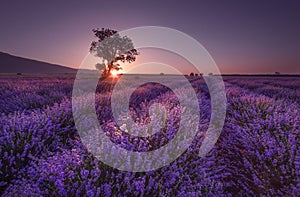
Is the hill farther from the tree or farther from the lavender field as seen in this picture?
the lavender field

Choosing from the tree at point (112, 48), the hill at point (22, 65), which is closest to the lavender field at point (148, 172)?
the tree at point (112, 48)

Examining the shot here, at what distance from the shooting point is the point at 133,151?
6.66ft

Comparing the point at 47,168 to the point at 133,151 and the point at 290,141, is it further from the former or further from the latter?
the point at 290,141

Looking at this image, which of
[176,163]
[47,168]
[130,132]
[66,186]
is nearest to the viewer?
[66,186]

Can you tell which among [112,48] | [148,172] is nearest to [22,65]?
[112,48]

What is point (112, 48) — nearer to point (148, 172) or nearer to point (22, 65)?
point (148, 172)

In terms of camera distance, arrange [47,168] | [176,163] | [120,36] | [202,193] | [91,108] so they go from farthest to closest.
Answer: [120,36], [91,108], [176,163], [47,168], [202,193]

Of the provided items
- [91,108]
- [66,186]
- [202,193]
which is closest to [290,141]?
[202,193]

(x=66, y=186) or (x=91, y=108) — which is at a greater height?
(x=91, y=108)

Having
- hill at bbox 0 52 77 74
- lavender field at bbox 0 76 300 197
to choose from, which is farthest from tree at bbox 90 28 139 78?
hill at bbox 0 52 77 74

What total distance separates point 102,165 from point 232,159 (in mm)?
1786

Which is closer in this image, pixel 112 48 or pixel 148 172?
pixel 148 172

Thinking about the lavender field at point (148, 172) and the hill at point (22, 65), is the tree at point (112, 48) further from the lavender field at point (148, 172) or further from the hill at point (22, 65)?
the hill at point (22, 65)

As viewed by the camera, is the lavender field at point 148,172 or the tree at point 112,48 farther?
the tree at point 112,48
